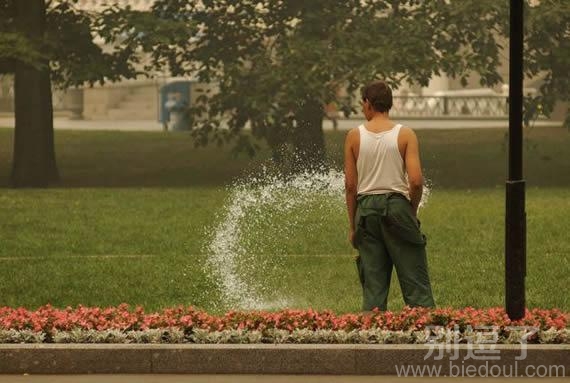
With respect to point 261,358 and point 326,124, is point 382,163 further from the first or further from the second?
point 326,124

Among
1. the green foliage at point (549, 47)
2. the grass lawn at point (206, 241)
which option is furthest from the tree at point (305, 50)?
the grass lawn at point (206, 241)

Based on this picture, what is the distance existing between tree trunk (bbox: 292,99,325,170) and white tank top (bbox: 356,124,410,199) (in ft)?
79.5

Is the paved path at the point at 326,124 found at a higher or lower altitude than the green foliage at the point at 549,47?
lower

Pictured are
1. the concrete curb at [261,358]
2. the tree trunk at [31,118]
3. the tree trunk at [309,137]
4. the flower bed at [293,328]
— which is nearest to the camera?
the concrete curb at [261,358]

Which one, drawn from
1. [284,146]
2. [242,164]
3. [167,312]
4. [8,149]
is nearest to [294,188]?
[284,146]

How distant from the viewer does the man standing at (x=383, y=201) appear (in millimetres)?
10820

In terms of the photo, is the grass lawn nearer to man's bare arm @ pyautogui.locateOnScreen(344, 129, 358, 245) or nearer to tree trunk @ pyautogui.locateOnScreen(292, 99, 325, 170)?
tree trunk @ pyautogui.locateOnScreen(292, 99, 325, 170)

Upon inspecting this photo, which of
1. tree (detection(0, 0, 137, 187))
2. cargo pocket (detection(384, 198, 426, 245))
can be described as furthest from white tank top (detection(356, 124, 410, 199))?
tree (detection(0, 0, 137, 187))

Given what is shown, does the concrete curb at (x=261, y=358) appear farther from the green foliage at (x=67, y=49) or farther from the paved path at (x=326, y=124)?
the paved path at (x=326, y=124)

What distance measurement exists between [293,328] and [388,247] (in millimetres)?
802

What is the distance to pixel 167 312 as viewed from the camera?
36.5ft

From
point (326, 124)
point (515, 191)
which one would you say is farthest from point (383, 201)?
point (326, 124)

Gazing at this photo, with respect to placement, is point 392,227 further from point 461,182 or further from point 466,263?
point 461,182

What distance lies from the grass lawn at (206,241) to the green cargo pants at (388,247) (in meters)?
3.40
